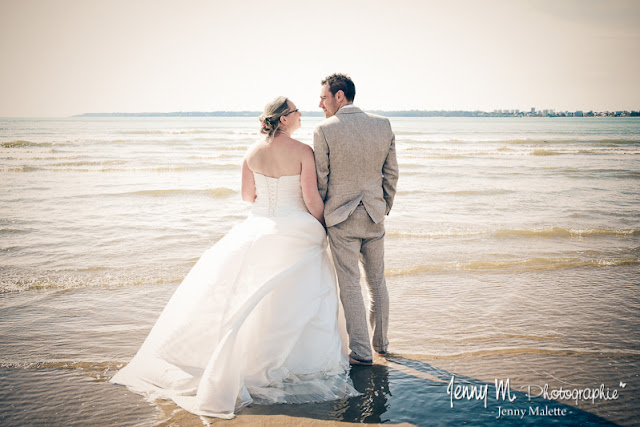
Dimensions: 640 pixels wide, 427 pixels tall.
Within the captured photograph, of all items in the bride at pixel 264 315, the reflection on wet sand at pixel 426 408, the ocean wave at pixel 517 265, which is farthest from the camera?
the ocean wave at pixel 517 265

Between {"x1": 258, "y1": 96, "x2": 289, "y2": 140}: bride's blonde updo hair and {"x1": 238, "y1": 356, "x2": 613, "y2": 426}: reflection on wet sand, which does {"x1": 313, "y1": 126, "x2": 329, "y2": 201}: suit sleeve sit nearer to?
{"x1": 258, "y1": 96, "x2": 289, "y2": 140}: bride's blonde updo hair

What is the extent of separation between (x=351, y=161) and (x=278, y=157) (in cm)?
58

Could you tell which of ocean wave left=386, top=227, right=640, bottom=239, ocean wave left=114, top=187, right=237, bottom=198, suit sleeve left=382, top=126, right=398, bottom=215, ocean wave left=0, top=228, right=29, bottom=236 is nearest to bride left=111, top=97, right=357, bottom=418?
suit sleeve left=382, top=126, right=398, bottom=215

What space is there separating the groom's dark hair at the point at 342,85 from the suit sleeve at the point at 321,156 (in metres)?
0.37

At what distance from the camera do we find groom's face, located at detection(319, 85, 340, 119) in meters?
3.55

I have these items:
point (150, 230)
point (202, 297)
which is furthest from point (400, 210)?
point (202, 297)

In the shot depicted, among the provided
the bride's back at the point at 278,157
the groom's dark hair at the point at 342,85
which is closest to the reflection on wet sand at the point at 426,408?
the bride's back at the point at 278,157

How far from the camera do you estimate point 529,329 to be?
14.5ft

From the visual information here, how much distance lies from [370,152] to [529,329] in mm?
2589

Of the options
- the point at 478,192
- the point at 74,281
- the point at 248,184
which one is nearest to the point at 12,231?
the point at 74,281

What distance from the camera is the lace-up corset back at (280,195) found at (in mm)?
3496

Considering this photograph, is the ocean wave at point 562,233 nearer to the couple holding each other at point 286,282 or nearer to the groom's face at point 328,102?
the couple holding each other at point 286,282

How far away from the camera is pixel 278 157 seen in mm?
3455

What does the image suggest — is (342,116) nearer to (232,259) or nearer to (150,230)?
(232,259)
